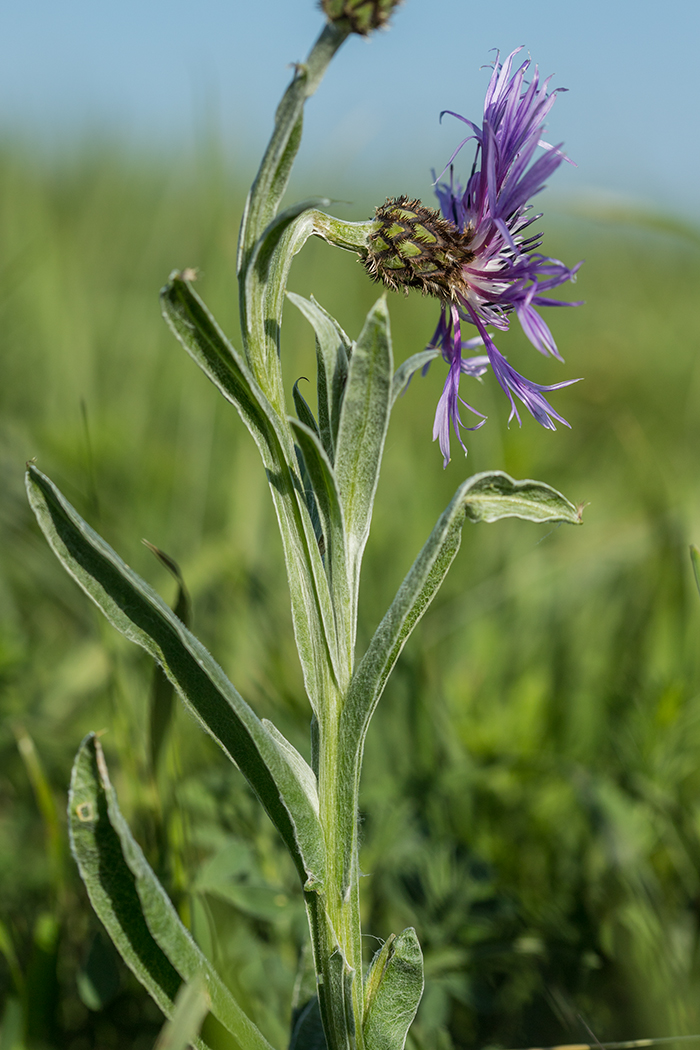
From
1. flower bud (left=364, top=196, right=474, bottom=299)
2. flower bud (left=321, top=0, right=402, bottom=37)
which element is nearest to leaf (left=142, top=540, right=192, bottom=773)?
flower bud (left=364, top=196, right=474, bottom=299)

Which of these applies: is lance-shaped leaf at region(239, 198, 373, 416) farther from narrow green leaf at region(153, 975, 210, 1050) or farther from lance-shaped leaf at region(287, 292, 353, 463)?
narrow green leaf at region(153, 975, 210, 1050)

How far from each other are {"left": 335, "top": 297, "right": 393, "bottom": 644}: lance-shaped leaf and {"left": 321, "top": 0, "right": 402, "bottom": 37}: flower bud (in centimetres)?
42

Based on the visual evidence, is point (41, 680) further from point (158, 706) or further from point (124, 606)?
point (124, 606)

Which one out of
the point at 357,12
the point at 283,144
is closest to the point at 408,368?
the point at 283,144

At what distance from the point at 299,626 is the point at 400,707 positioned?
46.9 inches

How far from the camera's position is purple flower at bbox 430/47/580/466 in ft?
3.88

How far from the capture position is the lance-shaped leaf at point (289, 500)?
1.12 meters

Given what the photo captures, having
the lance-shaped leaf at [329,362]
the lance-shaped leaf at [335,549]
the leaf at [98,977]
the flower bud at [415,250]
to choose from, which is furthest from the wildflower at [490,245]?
the leaf at [98,977]

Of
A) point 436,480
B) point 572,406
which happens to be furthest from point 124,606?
point 572,406

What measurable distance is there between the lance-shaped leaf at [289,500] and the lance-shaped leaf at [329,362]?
0.31 ft

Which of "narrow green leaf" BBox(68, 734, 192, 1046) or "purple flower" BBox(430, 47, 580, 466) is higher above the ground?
"purple flower" BBox(430, 47, 580, 466)

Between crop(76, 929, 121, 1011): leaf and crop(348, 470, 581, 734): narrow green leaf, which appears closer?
crop(348, 470, 581, 734): narrow green leaf

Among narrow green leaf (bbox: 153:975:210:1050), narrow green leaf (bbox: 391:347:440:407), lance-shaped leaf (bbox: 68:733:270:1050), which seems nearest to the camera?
narrow green leaf (bbox: 153:975:210:1050)

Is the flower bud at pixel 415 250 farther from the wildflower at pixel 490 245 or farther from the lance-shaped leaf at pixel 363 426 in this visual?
the lance-shaped leaf at pixel 363 426
